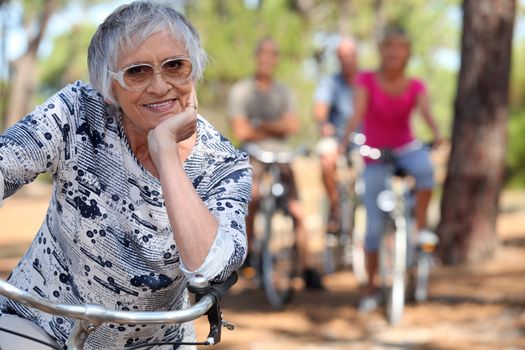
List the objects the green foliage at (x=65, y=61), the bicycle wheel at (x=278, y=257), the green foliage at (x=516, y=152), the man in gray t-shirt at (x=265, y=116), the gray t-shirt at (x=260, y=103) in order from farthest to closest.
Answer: the green foliage at (x=65, y=61) → the green foliage at (x=516, y=152) → the gray t-shirt at (x=260, y=103) → the man in gray t-shirt at (x=265, y=116) → the bicycle wheel at (x=278, y=257)

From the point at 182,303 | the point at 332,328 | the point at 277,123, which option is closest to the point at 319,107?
the point at 277,123

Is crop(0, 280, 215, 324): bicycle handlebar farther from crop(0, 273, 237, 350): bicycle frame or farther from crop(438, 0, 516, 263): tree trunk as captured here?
crop(438, 0, 516, 263): tree trunk

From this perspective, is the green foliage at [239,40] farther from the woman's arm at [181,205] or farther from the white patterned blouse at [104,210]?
the woman's arm at [181,205]

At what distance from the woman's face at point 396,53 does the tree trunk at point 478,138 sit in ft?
8.32

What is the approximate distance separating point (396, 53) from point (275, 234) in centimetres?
188

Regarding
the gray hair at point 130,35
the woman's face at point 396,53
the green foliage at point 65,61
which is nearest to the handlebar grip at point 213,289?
the gray hair at point 130,35

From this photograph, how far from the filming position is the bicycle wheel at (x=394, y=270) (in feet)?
26.4

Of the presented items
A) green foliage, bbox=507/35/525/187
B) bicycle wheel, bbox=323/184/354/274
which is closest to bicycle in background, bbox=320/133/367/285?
bicycle wheel, bbox=323/184/354/274

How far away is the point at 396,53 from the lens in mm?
8047

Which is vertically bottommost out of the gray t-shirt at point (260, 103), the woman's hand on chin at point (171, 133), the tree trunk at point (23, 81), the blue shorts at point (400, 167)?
the woman's hand on chin at point (171, 133)

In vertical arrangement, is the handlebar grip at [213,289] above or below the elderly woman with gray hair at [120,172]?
below

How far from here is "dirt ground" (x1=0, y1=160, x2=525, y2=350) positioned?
7.39 meters

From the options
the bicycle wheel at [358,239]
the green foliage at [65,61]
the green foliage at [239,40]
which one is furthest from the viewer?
the green foliage at [65,61]

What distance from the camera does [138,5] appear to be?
105 inches
